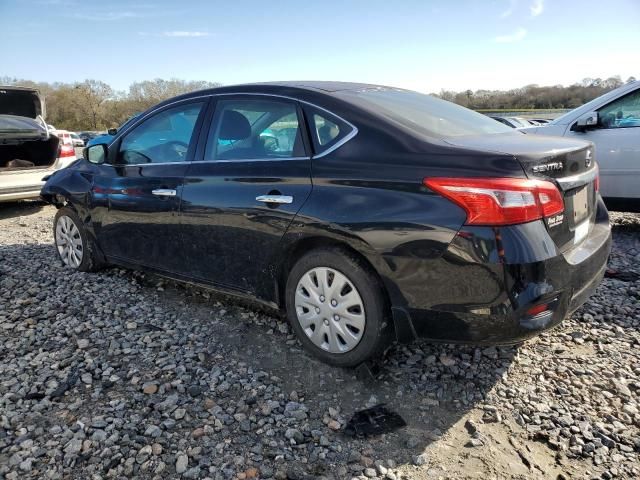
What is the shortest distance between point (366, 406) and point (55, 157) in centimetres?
746

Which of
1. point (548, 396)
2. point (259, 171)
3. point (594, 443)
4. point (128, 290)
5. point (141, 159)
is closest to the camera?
point (594, 443)

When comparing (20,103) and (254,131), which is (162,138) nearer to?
(254,131)

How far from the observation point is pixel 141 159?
162 inches

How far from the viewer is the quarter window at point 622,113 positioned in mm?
5590

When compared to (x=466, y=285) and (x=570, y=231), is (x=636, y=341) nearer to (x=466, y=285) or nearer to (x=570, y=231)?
(x=570, y=231)

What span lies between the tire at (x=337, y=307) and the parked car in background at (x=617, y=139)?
3.90m

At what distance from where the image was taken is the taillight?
231cm

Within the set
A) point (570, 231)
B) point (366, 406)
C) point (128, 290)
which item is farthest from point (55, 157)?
point (570, 231)

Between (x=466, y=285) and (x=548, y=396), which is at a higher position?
(x=466, y=285)

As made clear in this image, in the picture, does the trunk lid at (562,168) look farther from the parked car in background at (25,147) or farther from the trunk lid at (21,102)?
the trunk lid at (21,102)

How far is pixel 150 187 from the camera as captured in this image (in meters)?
3.88

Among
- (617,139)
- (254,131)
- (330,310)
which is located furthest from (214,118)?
(617,139)

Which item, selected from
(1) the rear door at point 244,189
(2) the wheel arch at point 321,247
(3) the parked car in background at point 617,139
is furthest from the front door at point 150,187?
(3) the parked car in background at point 617,139

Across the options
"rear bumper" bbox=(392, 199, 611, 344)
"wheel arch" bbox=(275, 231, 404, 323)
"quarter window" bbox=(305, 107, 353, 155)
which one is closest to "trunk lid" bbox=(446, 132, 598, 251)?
"rear bumper" bbox=(392, 199, 611, 344)
